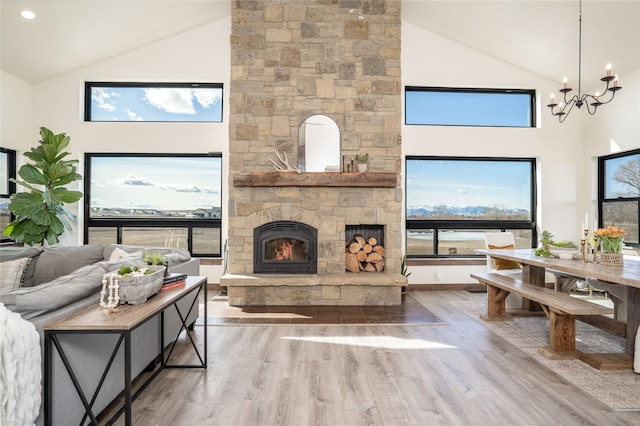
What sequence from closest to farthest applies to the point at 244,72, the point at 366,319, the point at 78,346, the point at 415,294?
the point at 78,346 → the point at 366,319 → the point at 244,72 → the point at 415,294

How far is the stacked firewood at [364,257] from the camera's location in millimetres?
4895

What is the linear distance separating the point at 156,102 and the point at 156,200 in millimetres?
1534

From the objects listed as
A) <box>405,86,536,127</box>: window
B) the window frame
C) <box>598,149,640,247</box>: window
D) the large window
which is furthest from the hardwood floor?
the window frame

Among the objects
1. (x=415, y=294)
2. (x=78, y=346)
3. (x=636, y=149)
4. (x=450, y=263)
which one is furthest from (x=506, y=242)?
(x=78, y=346)

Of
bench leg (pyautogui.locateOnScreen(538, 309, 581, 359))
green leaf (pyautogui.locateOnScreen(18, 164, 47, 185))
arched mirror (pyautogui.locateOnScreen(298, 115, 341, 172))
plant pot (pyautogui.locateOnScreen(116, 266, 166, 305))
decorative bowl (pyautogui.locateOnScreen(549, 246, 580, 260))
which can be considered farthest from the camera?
arched mirror (pyautogui.locateOnScreen(298, 115, 341, 172))

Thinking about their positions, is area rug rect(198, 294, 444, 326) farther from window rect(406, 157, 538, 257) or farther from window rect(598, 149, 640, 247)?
window rect(598, 149, 640, 247)

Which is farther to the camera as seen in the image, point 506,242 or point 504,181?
point 504,181

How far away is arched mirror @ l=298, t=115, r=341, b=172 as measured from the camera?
479 centimetres

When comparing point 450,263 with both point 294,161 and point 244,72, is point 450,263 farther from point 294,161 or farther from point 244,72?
point 244,72

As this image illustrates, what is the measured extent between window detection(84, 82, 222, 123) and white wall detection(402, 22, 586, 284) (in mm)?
3179

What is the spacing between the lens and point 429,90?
5766 mm

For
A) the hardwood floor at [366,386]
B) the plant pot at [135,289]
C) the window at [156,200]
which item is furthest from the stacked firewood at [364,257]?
the plant pot at [135,289]

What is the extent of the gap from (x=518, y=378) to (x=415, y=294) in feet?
9.10

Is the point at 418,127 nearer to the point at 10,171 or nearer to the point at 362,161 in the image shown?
the point at 362,161
